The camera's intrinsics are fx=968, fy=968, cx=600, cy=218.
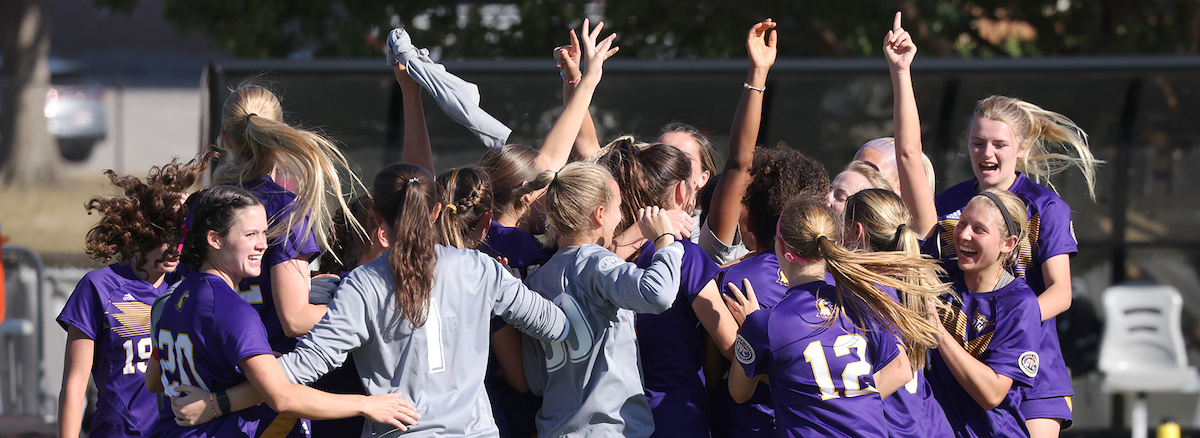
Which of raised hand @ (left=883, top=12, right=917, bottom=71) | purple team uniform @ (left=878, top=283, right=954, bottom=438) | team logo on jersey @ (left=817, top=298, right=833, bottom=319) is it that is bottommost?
purple team uniform @ (left=878, top=283, right=954, bottom=438)

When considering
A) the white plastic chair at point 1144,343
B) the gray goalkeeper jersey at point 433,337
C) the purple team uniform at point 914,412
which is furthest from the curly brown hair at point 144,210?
the white plastic chair at point 1144,343

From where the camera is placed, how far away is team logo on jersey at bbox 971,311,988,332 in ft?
8.39

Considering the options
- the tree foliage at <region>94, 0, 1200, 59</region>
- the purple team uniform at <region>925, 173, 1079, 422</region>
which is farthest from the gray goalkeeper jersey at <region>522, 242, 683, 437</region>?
the tree foliage at <region>94, 0, 1200, 59</region>

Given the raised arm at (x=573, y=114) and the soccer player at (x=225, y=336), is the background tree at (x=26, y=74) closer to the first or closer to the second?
the raised arm at (x=573, y=114)

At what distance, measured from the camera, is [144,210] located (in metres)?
2.76

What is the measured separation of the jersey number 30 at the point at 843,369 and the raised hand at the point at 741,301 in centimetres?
23

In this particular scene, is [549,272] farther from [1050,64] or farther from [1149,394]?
[1149,394]

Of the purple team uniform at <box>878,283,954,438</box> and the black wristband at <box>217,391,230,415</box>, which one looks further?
the purple team uniform at <box>878,283,954,438</box>

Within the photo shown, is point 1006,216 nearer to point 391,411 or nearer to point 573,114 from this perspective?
point 573,114

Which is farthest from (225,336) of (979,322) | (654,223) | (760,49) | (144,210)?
(979,322)

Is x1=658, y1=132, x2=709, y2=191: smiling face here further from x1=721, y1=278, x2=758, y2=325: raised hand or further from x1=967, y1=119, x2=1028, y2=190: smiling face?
x1=967, y1=119, x2=1028, y2=190: smiling face

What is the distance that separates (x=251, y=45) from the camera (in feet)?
23.2

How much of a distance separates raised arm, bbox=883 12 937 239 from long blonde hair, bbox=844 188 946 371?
0.42 m

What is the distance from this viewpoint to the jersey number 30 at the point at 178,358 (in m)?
2.21
